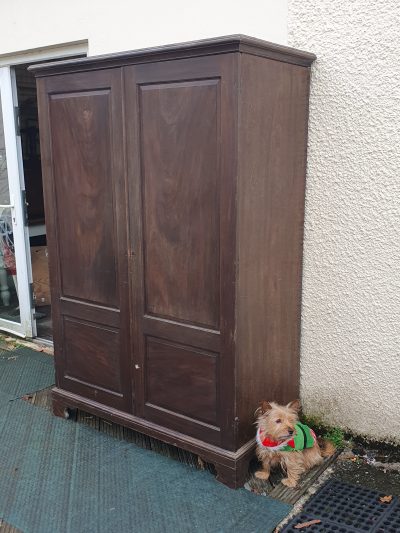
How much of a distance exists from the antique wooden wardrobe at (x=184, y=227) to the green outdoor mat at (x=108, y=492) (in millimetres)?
162

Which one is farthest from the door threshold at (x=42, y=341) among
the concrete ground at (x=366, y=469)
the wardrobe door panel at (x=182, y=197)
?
the concrete ground at (x=366, y=469)

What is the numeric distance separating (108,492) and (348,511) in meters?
1.19

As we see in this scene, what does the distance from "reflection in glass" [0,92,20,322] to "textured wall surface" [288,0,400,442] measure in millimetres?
2855

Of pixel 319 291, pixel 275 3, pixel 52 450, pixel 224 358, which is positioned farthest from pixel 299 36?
pixel 52 450

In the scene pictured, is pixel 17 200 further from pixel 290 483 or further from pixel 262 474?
pixel 290 483

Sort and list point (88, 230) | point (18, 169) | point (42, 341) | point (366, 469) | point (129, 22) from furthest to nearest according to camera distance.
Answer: point (42, 341) < point (18, 169) < point (129, 22) < point (88, 230) < point (366, 469)

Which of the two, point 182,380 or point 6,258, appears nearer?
point 182,380

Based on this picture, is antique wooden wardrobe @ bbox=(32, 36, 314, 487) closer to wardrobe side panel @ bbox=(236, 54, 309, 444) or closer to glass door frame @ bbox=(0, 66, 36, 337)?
wardrobe side panel @ bbox=(236, 54, 309, 444)

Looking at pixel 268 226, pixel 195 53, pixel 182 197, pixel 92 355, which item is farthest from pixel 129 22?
pixel 92 355

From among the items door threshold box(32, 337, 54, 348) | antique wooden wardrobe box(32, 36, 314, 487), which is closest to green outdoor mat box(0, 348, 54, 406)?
door threshold box(32, 337, 54, 348)

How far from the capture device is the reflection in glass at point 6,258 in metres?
4.82

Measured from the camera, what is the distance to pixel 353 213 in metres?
2.99

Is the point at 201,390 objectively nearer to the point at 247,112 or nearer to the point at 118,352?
the point at 118,352

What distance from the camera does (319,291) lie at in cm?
318
